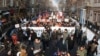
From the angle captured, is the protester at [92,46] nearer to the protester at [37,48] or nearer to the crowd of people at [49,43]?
the crowd of people at [49,43]

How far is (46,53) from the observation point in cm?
1191

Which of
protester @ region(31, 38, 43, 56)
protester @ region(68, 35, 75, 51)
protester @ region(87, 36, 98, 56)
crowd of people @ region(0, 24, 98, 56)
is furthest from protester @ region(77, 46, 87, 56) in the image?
protester @ region(31, 38, 43, 56)

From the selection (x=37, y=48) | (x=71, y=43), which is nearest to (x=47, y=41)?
(x=37, y=48)

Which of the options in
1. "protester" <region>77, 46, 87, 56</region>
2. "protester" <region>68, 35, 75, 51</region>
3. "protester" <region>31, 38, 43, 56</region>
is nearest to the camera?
"protester" <region>77, 46, 87, 56</region>

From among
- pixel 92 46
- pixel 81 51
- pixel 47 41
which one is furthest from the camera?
pixel 47 41

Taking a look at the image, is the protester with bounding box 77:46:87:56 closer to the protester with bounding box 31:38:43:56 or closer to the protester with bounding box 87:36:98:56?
the protester with bounding box 87:36:98:56

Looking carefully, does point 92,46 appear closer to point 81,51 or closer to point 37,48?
point 81,51

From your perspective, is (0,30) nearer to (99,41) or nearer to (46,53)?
(46,53)

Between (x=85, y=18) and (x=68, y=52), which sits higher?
(x=85, y=18)

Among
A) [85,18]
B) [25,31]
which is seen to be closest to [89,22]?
[85,18]

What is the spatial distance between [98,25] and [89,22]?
29cm

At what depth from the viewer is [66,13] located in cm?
1205

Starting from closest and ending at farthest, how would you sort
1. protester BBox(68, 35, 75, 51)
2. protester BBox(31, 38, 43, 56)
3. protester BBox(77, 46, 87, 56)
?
protester BBox(77, 46, 87, 56) → protester BBox(31, 38, 43, 56) → protester BBox(68, 35, 75, 51)

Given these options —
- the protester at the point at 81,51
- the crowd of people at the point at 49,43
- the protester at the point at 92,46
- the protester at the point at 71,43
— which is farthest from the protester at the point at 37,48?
the protester at the point at 92,46
